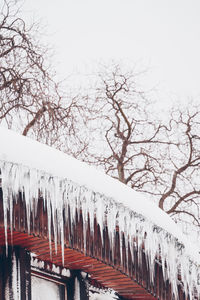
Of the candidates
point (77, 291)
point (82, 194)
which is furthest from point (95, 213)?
point (77, 291)

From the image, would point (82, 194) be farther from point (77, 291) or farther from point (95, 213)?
point (77, 291)

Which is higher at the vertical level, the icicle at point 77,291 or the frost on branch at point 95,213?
the frost on branch at point 95,213

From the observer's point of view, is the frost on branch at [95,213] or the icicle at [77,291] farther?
the icicle at [77,291]

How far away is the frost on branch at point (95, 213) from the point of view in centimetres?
380

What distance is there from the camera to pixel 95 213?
451 cm

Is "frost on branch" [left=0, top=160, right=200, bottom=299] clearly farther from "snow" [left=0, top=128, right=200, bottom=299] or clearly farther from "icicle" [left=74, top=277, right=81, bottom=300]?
"icicle" [left=74, top=277, right=81, bottom=300]

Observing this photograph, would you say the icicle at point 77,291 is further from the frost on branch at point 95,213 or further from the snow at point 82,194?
the snow at point 82,194

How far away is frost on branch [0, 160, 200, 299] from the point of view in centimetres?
380

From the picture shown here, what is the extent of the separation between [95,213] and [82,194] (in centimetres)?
34

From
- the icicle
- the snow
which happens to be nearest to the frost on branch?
the snow

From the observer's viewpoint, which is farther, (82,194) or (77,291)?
(77,291)

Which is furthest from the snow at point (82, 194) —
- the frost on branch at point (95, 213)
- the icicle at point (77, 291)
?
the icicle at point (77, 291)

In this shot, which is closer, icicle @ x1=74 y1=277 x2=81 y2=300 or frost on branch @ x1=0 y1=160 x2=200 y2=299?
frost on branch @ x1=0 y1=160 x2=200 y2=299

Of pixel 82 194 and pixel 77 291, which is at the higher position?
pixel 82 194
